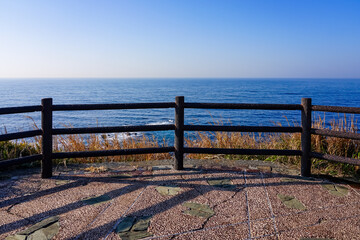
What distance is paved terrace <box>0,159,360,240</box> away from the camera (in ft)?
9.19

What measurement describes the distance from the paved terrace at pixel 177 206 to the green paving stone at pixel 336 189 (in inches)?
0.5

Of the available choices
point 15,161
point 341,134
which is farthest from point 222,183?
point 15,161

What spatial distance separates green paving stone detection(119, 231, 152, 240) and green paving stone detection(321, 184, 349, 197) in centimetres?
270

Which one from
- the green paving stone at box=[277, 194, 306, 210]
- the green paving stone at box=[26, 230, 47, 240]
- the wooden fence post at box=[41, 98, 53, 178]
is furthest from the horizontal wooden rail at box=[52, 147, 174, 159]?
the green paving stone at box=[277, 194, 306, 210]

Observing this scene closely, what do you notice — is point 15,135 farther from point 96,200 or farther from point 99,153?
point 96,200

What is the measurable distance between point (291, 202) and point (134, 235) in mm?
2035

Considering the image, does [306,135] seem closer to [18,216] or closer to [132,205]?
[132,205]

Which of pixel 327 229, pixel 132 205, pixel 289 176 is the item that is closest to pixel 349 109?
pixel 289 176

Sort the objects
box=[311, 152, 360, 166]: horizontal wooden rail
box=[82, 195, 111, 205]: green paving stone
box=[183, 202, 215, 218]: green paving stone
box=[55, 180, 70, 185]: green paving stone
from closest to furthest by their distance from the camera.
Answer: box=[183, 202, 215, 218]: green paving stone
box=[82, 195, 111, 205]: green paving stone
box=[311, 152, 360, 166]: horizontal wooden rail
box=[55, 180, 70, 185]: green paving stone

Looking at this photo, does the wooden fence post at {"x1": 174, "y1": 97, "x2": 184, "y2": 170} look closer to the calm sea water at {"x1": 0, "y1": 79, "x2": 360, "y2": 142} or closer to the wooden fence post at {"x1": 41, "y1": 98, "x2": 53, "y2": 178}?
the wooden fence post at {"x1": 41, "y1": 98, "x2": 53, "y2": 178}

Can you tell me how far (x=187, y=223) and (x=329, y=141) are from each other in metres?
4.14

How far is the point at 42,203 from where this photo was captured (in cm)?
355

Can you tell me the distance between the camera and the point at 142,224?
9.64 ft

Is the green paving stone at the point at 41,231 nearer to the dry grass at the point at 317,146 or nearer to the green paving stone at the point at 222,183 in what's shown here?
the green paving stone at the point at 222,183
